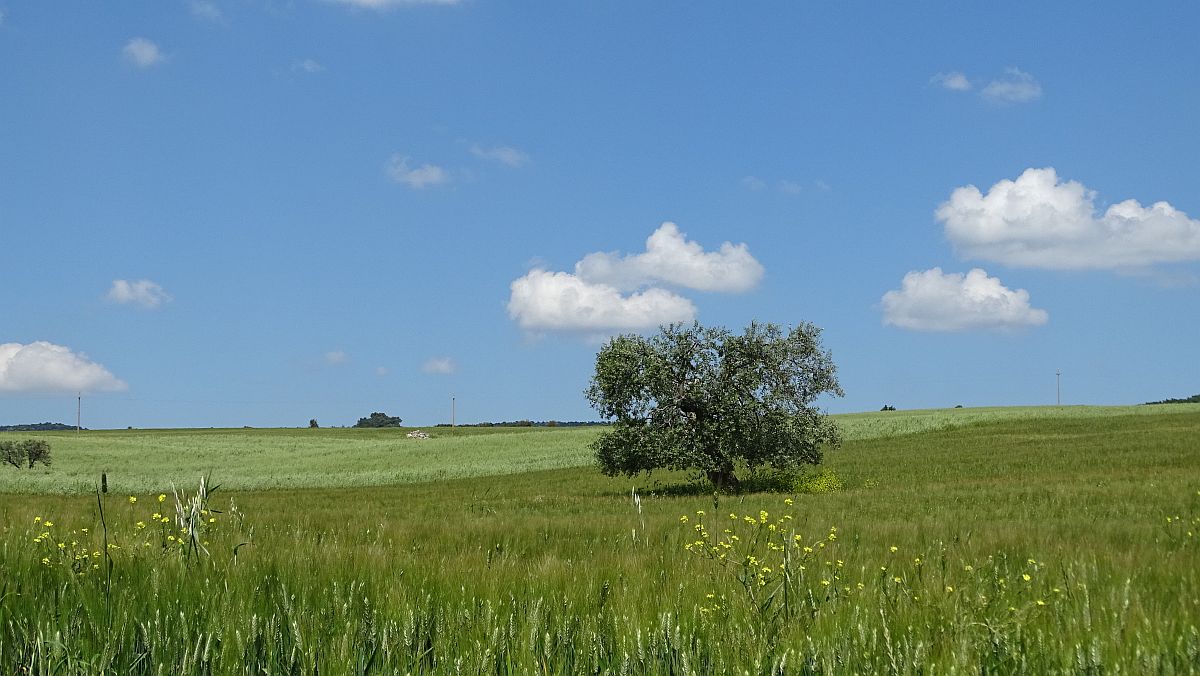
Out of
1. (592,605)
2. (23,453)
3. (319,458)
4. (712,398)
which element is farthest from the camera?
(319,458)

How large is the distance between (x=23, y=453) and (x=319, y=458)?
24.4 m

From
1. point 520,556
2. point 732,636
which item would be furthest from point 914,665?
point 520,556

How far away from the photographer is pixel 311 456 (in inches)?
3167

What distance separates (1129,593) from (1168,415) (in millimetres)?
85860

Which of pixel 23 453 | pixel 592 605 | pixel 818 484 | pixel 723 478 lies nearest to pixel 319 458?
pixel 23 453

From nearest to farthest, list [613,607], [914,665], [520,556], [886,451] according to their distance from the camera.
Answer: [914,665] < [613,607] < [520,556] < [886,451]

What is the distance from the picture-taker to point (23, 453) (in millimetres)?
72625

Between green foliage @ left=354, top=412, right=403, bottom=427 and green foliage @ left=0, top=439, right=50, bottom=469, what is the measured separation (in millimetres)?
90213

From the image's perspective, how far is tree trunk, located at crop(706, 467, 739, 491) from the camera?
112 feet

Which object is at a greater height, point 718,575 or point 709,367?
point 709,367

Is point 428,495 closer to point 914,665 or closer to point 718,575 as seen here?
point 718,575

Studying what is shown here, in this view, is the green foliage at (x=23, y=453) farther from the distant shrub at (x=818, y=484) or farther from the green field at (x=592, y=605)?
the green field at (x=592, y=605)

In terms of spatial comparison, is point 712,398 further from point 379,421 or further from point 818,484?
point 379,421

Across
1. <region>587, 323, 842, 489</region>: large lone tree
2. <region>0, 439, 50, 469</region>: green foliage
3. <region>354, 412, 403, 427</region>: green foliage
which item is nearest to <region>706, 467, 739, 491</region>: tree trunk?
<region>587, 323, 842, 489</region>: large lone tree
